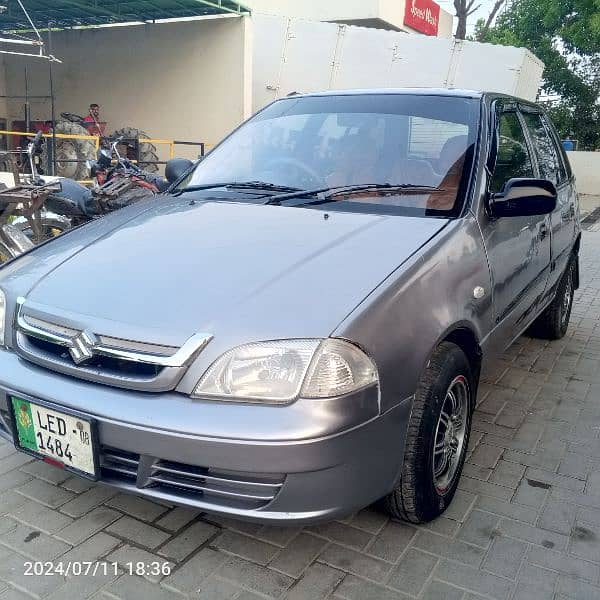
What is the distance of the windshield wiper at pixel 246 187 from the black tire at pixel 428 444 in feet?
3.79

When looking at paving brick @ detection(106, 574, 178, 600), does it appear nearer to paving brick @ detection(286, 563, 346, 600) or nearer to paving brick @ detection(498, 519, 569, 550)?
paving brick @ detection(286, 563, 346, 600)

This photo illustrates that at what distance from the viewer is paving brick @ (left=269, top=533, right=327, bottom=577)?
228 centimetres

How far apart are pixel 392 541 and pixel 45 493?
58.0 inches

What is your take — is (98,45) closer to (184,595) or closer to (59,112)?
(59,112)

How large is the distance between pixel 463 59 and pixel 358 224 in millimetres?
13469

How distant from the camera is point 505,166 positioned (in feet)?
10.9

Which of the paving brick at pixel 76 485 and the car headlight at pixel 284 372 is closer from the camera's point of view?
the car headlight at pixel 284 372

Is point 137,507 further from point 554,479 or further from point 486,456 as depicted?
point 554,479

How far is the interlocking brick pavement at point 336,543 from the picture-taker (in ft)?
7.15

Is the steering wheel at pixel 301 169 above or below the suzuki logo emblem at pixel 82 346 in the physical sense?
above

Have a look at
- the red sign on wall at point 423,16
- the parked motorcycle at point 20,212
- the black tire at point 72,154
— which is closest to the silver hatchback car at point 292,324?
the parked motorcycle at point 20,212

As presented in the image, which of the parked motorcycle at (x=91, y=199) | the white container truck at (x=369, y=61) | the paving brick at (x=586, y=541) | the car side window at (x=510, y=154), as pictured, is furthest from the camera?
the white container truck at (x=369, y=61)

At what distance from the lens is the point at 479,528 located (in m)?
2.53

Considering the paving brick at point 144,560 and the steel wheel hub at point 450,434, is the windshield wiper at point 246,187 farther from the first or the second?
the paving brick at point 144,560
